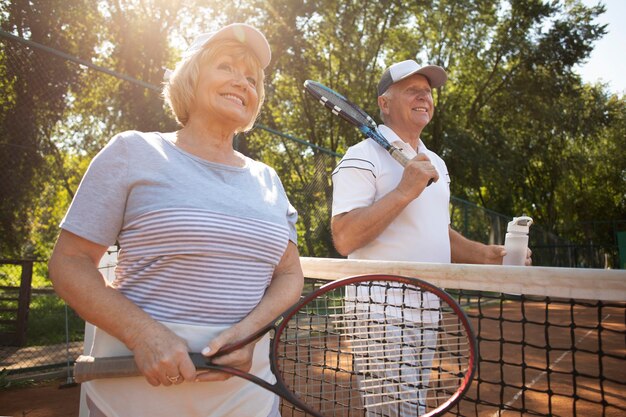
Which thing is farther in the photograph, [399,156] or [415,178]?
[399,156]

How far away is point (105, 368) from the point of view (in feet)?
4.08

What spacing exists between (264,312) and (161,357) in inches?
12.0

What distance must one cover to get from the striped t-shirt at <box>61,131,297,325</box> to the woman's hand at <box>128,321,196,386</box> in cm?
9

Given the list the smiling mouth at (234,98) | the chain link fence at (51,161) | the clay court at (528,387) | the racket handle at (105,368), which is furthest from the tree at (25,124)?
the racket handle at (105,368)

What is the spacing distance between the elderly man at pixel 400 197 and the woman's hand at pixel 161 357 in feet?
3.04

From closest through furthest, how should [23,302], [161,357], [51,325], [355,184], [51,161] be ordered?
1. [161,357]
2. [355,184]
3. [23,302]
4. [51,161]
5. [51,325]

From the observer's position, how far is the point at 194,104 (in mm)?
1510

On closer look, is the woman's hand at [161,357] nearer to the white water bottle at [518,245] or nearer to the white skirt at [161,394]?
the white skirt at [161,394]

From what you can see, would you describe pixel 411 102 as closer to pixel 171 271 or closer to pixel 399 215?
pixel 399 215

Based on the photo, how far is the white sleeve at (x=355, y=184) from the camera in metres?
2.13

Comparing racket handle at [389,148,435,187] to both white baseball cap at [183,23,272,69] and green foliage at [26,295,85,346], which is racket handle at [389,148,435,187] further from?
green foliage at [26,295,85,346]

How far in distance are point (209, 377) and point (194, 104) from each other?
73 centimetres

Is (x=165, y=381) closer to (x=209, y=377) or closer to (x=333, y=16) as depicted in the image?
(x=209, y=377)

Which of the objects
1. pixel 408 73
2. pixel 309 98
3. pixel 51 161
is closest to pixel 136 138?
pixel 408 73
